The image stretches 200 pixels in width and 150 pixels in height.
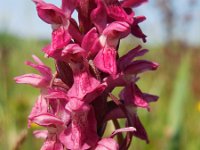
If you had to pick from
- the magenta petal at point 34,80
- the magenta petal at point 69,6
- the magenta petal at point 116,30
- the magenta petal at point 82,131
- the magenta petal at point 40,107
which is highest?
the magenta petal at point 69,6

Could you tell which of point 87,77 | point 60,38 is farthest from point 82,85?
point 60,38

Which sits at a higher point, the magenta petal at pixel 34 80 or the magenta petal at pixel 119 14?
the magenta petal at pixel 119 14

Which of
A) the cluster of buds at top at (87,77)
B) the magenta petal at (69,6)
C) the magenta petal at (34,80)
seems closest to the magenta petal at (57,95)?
the cluster of buds at top at (87,77)

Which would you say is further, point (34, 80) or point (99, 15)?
point (34, 80)

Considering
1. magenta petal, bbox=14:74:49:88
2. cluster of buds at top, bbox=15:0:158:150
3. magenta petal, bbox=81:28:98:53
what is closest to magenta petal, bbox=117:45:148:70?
cluster of buds at top, bbox=15:0:158:150

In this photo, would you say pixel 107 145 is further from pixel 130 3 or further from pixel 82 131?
pixel 130 3

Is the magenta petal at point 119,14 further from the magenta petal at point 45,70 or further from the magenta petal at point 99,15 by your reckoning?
the magenta petal at point 45,70

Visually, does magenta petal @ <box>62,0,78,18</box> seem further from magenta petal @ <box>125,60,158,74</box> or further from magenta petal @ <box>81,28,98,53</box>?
magenta petal @ <box>125,60,158,74</box>
